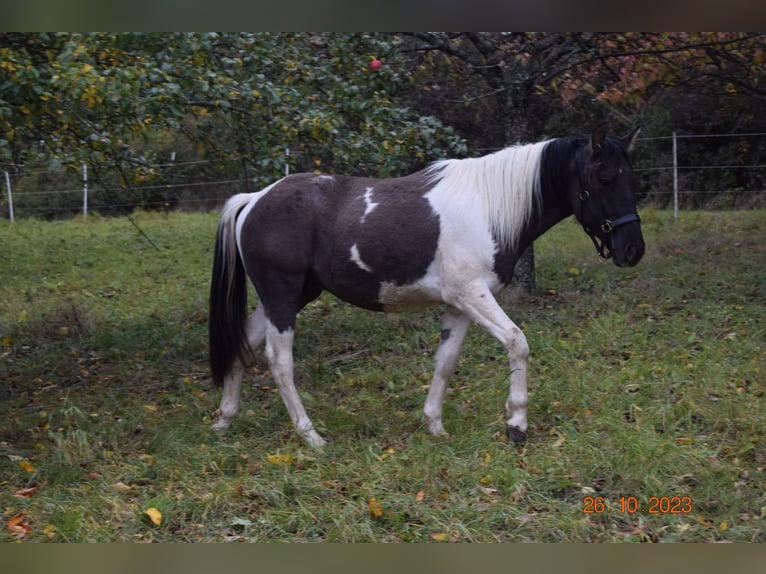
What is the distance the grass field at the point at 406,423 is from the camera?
14.1ft

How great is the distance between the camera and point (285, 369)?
5.85 m

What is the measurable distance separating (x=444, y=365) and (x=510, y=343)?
0.61m

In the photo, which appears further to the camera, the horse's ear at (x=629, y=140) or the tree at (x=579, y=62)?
the tree at (x=579, y=62)

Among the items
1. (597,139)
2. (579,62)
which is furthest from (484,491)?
(579,62)

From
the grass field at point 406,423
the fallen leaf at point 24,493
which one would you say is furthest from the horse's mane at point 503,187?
the fallen leaf at point 24,493

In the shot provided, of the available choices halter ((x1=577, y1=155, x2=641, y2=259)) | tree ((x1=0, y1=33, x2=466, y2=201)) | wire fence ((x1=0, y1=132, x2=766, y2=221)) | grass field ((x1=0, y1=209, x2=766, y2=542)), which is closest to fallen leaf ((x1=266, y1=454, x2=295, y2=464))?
grass field ((x1=0, y1=209, x2=766, y2=542))

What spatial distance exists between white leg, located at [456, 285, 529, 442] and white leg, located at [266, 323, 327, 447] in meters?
1.36

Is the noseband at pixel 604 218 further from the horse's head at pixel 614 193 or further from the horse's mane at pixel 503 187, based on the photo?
the horse's mane at pixel 503 187

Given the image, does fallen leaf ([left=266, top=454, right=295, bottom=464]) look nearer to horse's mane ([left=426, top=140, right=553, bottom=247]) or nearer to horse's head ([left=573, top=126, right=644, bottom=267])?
horse's mane ([left=426, top=140, right=553, bottom=247])

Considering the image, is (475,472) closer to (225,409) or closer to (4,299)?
(225,409)

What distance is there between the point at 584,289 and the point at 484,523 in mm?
5741

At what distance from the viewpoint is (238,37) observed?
7109 mm

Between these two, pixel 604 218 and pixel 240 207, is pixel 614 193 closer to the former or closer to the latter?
pixel 604 218

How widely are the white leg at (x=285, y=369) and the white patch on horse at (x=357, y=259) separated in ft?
2.37
